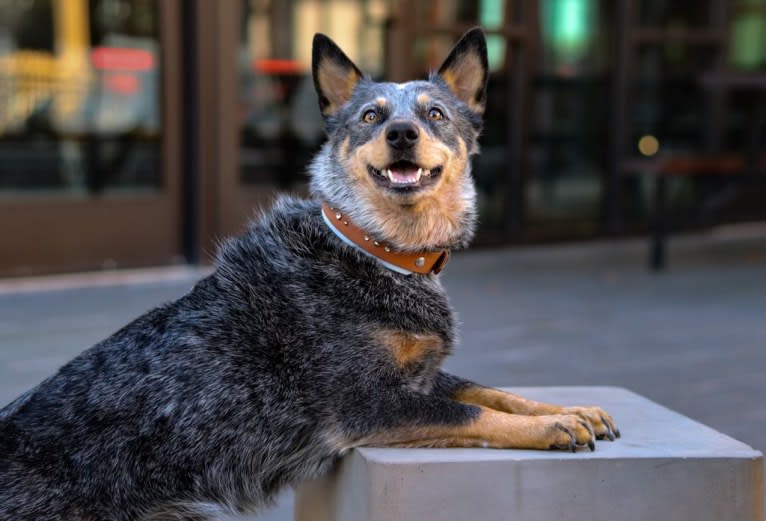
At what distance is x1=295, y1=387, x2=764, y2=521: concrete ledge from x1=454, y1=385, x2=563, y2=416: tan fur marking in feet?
0.90

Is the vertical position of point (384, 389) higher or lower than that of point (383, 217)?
lower

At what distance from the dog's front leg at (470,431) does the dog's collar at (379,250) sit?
0.45 metres

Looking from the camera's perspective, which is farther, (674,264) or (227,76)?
(674,264)

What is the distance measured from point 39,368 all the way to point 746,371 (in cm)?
391

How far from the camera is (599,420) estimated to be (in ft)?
11.1

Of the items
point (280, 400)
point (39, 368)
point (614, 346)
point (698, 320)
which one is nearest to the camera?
point (280, 400)

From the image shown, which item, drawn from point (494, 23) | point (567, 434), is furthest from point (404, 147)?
point (494, 23)

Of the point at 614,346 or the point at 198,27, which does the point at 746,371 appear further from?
the point at 198,27

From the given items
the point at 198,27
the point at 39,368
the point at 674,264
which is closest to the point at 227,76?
the point at 198,27

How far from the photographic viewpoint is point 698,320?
7438 millimetres

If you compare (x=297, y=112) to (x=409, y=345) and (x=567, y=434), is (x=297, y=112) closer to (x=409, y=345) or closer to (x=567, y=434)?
(x=409, y=345)

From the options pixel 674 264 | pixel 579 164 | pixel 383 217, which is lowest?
pixel 674 264

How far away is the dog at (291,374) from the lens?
3059 millimetres

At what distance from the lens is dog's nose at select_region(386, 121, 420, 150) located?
10.8 feet
